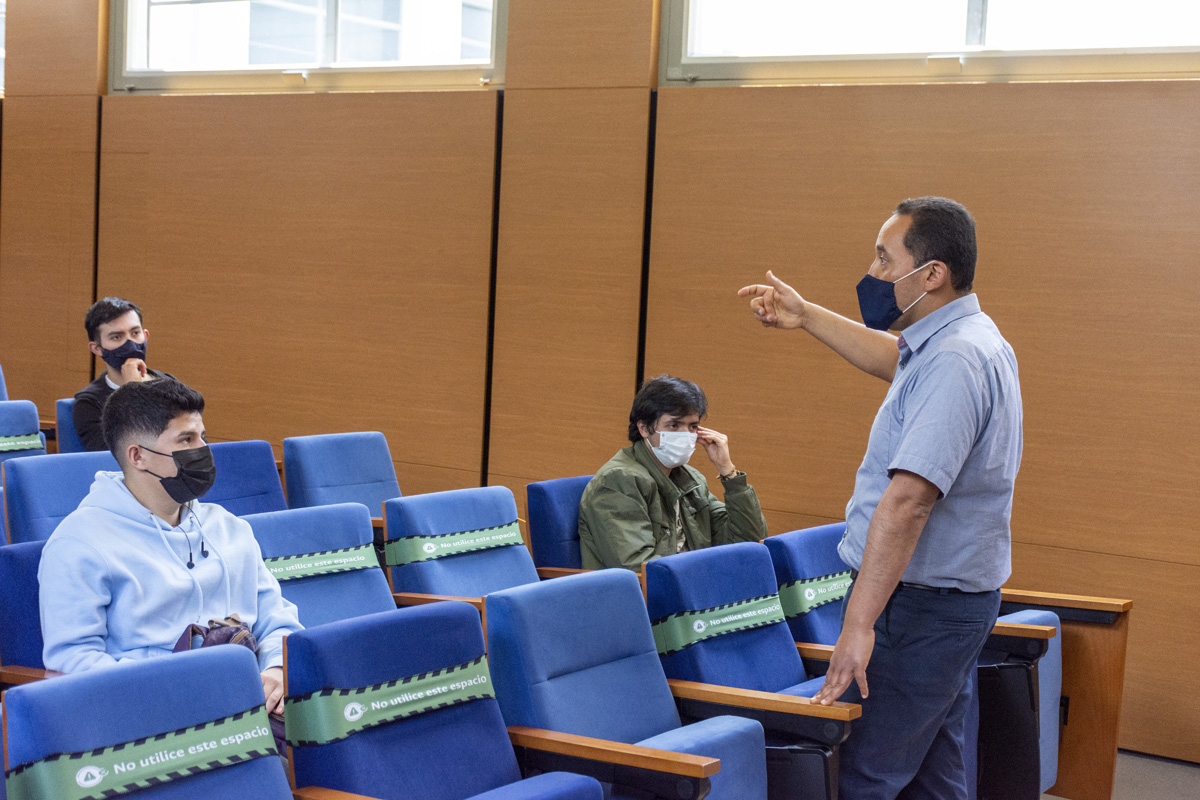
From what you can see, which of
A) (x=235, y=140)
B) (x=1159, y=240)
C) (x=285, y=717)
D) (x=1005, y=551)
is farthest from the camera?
(x=235, y=140)

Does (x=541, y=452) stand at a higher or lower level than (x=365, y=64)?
lower

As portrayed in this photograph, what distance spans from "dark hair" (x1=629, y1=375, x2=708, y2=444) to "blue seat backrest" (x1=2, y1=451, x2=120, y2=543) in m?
1.68

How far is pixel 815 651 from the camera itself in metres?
3.08

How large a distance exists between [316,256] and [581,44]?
1.76 metres

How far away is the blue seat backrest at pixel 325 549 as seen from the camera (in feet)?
9.88

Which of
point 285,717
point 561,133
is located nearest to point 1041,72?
point 561,133

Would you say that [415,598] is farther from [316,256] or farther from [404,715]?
[316,256]

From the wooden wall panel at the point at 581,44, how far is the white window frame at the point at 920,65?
0.35ft

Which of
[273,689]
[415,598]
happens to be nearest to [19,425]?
[415,598]

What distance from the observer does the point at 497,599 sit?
233 cm

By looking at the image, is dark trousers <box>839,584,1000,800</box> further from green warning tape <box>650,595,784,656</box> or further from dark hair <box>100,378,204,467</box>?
dark hair <box>100,378,204,467</box>

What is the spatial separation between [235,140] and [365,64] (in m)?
0.83

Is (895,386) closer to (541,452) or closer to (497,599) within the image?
(497,599)

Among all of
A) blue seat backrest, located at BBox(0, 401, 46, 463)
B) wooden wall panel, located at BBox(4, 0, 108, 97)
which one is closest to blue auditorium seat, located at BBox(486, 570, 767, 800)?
blue seat backrest, located at BBox(0, 401, 46, 463)
